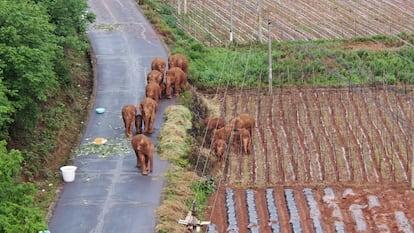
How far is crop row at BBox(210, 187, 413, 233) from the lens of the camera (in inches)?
882

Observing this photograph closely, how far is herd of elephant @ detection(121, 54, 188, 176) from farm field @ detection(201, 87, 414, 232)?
7.13ft

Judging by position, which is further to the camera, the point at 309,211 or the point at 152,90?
the point at 152,90

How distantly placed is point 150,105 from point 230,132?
298cm

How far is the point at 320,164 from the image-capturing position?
2652 centimetres

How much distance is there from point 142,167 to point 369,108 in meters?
11.3

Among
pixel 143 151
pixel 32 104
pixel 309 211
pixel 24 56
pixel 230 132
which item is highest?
pixel 24 56

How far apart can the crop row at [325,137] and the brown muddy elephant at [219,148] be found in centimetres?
38

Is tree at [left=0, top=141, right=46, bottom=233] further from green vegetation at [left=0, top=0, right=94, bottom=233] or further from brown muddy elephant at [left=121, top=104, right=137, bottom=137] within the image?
brown muddy elephant at [left=121, top=104, right=137, bottom=137]

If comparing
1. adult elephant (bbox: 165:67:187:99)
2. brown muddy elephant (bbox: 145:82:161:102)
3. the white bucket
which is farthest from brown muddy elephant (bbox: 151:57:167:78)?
the white bucket

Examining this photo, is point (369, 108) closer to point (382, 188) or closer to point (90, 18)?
point (382, 188)

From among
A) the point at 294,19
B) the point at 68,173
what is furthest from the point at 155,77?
the point at 294,19

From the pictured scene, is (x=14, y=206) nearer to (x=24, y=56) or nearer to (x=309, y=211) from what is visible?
(x=24, y=56)

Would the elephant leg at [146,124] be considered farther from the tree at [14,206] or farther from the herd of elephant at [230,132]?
the tree at [14,206]

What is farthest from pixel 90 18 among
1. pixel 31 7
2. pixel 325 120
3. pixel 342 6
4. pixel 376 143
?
pixel 342 6
